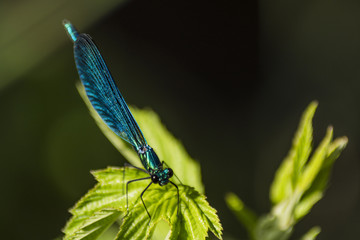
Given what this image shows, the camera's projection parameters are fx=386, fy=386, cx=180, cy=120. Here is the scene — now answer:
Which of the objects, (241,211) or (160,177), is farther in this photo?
(241,211)

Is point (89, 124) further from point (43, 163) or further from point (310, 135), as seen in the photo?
point (310, 135)

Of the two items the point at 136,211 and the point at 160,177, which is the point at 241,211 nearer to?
the point at 160,177

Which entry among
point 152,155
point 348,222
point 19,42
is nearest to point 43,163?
point 19,42

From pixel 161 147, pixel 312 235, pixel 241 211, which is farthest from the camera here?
pixel 161 147

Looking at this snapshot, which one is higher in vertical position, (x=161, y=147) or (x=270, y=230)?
(x=161, y=147)

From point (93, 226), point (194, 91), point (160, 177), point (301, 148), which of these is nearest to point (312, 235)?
point (301, 148)

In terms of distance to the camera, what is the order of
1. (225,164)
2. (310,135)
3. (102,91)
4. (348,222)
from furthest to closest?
(225,164)
(348,222)
(102,91)
(310,135)

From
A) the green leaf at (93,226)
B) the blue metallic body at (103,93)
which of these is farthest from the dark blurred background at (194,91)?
the green leaf at (93,226)
